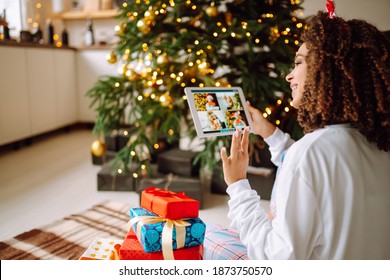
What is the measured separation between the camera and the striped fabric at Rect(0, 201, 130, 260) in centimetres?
155

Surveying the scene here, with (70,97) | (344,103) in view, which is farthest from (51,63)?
(344,103)

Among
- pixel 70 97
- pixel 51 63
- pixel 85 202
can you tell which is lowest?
pixel 85 202

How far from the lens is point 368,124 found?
718 mm

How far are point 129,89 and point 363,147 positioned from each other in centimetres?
164

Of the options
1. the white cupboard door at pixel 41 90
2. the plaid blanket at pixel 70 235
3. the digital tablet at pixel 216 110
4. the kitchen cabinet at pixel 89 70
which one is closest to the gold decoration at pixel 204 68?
the digital tablet at pixel 216 110

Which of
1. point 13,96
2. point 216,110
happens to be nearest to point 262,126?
point 216,110

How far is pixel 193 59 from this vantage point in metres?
1.96

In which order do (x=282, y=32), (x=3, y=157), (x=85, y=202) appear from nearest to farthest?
1. (x=282, y=32)
2. (x=85, y=202)
3. (x=3, y=157)

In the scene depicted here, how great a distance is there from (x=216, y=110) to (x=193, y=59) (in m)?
0.83

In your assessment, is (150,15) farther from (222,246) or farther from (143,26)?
(222,246)

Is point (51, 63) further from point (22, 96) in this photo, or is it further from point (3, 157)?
point (3, 157)

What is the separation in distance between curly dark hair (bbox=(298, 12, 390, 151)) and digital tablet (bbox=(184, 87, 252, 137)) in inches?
18.1

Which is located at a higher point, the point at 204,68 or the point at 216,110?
the point at 204,68

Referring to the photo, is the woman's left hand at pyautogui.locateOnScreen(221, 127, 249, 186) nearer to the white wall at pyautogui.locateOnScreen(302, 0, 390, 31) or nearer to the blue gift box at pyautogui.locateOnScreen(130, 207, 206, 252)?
the blue gift box at pyautogui.locateOnScreen(130, 207, 206, 252)
